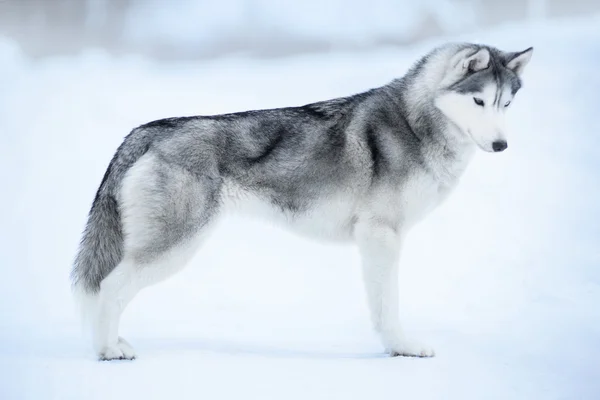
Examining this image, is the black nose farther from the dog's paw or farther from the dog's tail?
the dog's tail

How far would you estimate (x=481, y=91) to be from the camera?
4598 millimetres

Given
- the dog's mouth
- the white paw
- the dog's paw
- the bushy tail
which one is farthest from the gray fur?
the dog's paw

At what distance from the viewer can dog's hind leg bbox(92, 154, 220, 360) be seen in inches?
174

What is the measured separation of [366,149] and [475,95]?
2.63 ft

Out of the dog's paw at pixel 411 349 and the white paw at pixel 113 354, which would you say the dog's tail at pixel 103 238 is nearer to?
the white paw at pixel 113 354

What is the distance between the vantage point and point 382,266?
4672 mm

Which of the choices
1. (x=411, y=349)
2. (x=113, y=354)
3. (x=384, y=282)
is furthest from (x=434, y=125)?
(x=113, y=354)

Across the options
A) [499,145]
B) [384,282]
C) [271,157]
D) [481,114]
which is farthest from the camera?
[271,157]

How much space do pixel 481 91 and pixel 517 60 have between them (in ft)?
1.52

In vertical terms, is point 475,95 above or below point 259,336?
above

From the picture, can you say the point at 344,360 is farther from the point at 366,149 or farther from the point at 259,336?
the point at 366,149

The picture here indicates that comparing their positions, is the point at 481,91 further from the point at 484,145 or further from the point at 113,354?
the point at 113,354

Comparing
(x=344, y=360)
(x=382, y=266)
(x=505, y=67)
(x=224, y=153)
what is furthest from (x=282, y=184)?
(x=505, y=67)

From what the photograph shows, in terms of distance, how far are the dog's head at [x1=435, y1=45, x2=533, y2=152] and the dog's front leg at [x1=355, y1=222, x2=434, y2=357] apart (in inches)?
33.4
